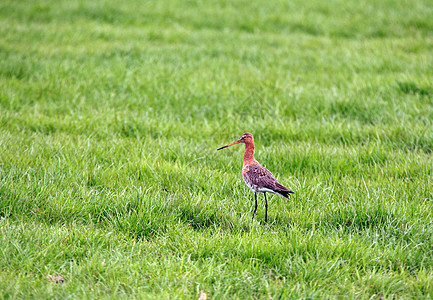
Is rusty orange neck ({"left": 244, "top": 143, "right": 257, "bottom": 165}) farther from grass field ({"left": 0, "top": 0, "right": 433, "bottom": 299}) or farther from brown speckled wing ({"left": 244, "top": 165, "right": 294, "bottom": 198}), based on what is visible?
grass field ({"left": 0, "top": 0, "right": 433, "bottom": 299})

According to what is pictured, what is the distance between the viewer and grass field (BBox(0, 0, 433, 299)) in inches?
134

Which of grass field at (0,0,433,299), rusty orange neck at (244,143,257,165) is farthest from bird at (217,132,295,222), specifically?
grass field at (0,0,433,299)

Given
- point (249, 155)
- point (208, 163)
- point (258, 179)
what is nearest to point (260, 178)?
point (258, 179)

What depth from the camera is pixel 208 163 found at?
17.7 ft

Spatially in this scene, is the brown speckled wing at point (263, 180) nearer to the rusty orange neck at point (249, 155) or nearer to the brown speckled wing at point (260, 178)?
the brown speckled wing at point (260, 178)

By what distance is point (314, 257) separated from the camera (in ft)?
11.7

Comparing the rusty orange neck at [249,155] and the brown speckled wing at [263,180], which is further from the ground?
the rusty orange neck at [249,155]

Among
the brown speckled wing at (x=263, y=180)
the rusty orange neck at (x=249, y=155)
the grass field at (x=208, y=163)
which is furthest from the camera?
the rusty orange neck at (x=249, y=155)

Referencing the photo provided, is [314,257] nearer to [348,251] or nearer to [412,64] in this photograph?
[348,251]

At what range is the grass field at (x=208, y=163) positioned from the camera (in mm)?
3400

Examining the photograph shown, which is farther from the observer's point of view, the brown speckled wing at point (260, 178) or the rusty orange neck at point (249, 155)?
the rusty orange neck at point (249, 155)

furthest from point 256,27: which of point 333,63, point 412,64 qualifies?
point 412,64

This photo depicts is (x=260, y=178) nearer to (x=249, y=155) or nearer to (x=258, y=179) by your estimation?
(x=258, y=179)

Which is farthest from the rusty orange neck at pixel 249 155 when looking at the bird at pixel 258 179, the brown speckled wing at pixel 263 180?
the brown speckled wing at pixel 263 180
